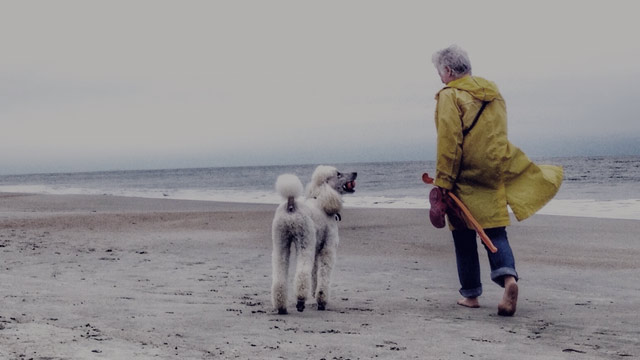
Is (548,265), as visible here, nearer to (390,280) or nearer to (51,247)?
(390,280)

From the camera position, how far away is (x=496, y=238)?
220 inches

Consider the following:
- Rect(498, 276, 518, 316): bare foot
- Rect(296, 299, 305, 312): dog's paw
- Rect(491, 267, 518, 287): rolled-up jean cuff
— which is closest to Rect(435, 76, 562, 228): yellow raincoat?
Rect(491, 267, 518, 287): rolled-up jean cuff

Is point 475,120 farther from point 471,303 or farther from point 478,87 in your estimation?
point 471,303

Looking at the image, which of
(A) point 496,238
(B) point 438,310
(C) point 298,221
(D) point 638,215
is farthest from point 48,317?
(D) point 638,215

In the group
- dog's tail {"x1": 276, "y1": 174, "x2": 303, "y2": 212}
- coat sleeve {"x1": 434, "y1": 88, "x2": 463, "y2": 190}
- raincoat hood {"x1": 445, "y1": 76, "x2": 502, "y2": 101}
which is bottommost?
dog's tail {"x1": 276, "y1": 174, "x2": 303, "y2": 212}

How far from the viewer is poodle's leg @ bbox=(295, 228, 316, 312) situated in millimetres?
5562

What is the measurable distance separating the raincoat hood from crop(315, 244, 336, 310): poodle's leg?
1.82 metres

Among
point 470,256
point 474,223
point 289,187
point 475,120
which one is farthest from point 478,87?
point 289,187

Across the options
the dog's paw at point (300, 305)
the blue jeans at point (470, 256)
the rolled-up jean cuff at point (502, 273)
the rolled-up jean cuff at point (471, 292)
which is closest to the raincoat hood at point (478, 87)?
the blue jeans at point (470, 256)

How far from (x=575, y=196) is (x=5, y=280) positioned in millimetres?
18687

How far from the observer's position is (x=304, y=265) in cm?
559

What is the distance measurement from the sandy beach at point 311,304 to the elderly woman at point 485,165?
0.69m

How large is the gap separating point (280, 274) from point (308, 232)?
43 cm

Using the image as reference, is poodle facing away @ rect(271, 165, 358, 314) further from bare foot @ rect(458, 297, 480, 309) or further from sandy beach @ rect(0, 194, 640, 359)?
bare foot @ rect(458, 297, 480, 309)
